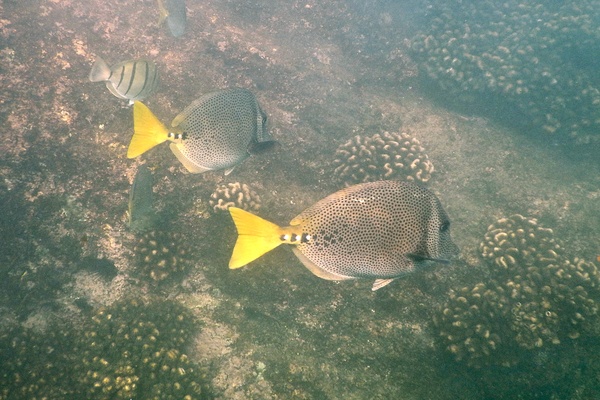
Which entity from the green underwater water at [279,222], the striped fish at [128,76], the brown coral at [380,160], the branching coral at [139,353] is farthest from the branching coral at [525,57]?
the branching coral at [139,353]

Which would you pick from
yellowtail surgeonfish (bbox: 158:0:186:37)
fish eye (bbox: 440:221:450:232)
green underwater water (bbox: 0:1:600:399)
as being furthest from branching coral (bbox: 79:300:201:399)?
yellowtail surgeonfish (bbox: 158:0:186:37)

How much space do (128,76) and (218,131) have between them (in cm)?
180

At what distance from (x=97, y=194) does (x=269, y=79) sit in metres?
4.41

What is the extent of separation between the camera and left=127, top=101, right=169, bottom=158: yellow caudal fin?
299 cm

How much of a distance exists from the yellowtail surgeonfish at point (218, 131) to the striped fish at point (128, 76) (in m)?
1.43

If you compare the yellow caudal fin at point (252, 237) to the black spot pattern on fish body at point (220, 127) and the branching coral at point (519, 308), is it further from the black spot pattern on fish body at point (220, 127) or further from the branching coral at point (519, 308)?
the branching coral at point (519, 308)

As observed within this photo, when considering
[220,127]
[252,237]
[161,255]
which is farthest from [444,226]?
[161,255]

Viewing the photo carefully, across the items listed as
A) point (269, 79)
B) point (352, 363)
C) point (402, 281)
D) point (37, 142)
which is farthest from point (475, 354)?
point (37, 142)

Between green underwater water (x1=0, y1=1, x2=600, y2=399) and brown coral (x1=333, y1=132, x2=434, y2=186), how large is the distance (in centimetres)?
30

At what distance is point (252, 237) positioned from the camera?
8.19ft

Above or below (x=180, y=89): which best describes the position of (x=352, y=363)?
below

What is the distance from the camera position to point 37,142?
521 centimetres

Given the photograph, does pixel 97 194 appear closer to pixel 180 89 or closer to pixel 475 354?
pixel 180 89

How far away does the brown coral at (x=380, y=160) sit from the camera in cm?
601
